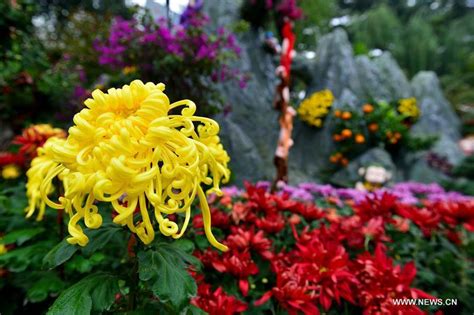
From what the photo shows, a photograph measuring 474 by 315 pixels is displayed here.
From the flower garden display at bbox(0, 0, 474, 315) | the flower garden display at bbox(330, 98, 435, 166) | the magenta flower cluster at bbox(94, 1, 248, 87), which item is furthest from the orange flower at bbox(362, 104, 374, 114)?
the magenta flower cluster at bbox(94, 1, 248, 87)

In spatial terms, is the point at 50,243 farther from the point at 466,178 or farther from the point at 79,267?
the point at 466,178

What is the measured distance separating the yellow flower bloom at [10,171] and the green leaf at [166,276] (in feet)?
5.35

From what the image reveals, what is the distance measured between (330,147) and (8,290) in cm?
561

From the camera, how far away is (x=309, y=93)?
692 centimetres

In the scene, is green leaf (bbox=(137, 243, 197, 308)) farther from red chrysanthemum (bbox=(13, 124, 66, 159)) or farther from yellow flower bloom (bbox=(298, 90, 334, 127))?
yellow flower bloom (bbox=(298, 90, 334, 127))

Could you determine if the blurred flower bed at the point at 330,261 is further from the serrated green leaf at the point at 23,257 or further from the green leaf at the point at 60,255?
the serrated green leaf at the point at 23,257

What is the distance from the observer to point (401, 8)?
61.6 ft

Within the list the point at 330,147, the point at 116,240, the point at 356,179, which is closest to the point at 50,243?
the point at 116,240

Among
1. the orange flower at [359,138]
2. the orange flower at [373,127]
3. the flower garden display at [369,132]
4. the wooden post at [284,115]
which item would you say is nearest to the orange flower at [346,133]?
the flower garden display at [369,132]

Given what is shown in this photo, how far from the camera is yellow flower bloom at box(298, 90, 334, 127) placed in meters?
6.14

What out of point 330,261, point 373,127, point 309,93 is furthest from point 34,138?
point 309,93

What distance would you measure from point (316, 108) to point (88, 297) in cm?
599

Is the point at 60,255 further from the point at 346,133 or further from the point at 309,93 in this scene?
the point at 309,93

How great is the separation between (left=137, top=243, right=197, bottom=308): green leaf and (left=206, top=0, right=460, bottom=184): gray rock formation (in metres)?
3.56
